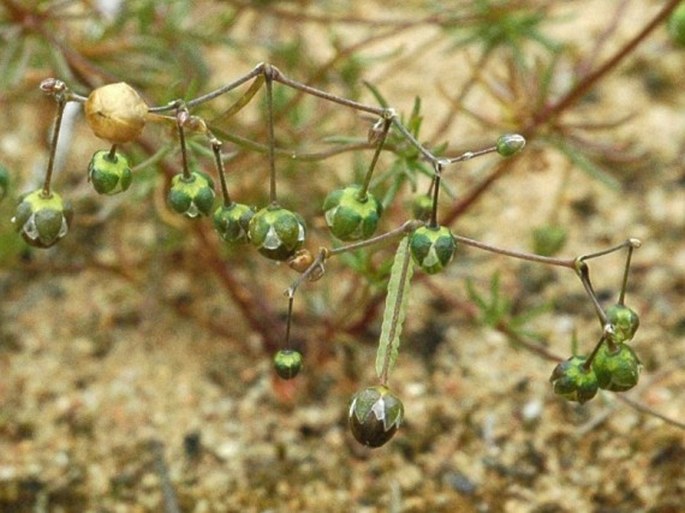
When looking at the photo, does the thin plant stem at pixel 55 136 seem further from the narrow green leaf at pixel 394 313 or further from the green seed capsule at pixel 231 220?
the narrow green leaf at pixel 394 313

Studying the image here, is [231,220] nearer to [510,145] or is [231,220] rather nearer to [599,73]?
[510,145]

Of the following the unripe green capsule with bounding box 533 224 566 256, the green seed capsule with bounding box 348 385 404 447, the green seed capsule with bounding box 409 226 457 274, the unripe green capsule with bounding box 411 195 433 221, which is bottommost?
the green seed capsule with bounding box 348 385 404 447

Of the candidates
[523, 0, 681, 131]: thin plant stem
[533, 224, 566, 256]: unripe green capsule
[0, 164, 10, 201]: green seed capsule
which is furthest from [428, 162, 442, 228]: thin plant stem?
[533, 224, 566, 256]: unripe green capsule

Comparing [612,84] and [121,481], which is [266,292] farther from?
[612,84]

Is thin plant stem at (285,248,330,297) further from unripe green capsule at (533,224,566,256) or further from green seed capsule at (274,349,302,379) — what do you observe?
unripe green capsule at (533,224,566,256)

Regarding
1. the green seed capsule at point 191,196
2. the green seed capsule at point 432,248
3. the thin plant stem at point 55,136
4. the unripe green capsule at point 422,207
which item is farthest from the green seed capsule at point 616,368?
the thin plant stem at point 55,136

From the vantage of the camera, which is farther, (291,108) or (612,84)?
(612,84)

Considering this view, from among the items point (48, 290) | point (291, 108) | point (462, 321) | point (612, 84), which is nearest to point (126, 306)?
point (48, 290)
